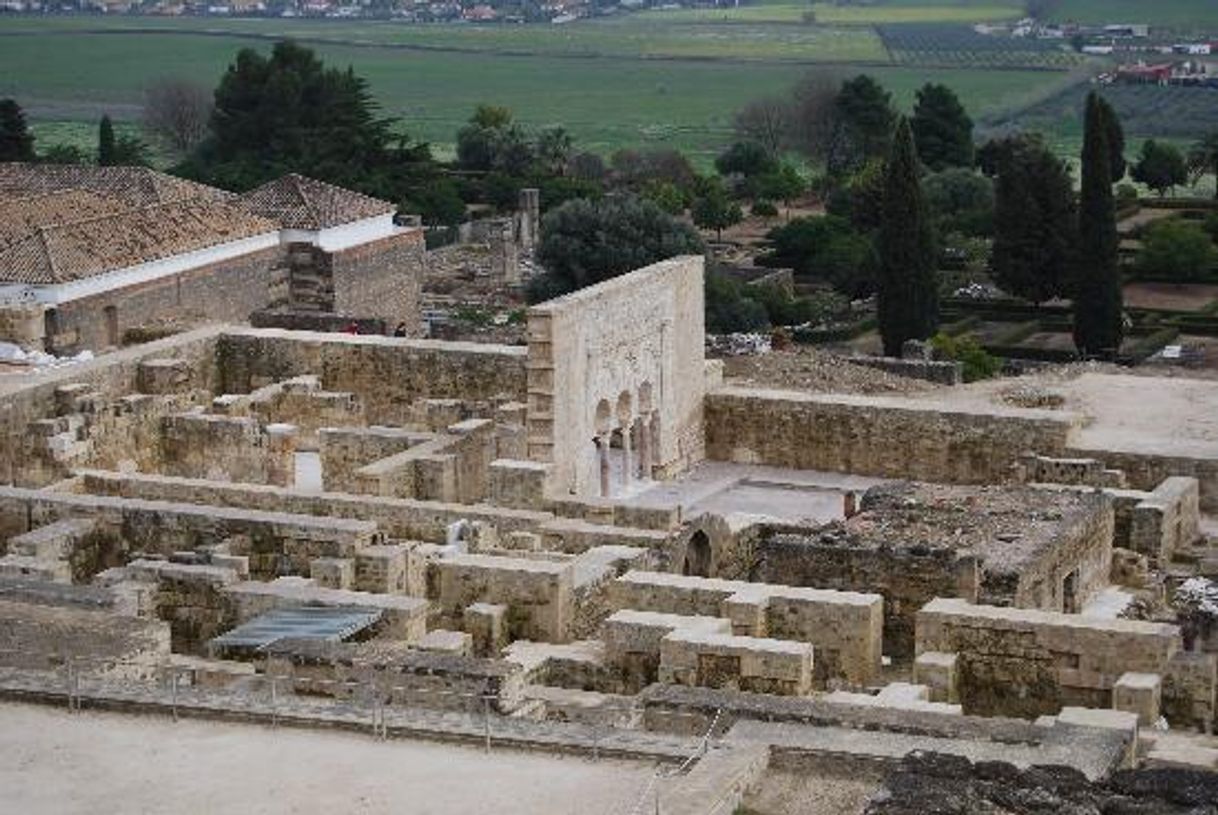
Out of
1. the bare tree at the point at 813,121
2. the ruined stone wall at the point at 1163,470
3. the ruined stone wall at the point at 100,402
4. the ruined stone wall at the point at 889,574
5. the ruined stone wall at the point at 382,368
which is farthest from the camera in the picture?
the bare tree at the point at 813,121

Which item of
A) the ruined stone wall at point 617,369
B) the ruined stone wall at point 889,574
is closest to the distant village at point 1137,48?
the ruined stone wall at point 617,369

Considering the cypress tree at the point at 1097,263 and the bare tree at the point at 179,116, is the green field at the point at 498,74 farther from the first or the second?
the cypress tree at the point at 1097,263

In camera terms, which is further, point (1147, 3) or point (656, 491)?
point (1147, 3)

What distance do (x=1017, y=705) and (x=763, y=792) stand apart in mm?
4877

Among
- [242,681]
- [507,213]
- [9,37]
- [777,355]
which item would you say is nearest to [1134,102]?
[507,213]

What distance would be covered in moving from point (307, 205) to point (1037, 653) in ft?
89.3

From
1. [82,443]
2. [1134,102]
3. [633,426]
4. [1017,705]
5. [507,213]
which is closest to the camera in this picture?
[1017,705]

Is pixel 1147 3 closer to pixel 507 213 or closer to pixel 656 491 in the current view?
pixel 507 213

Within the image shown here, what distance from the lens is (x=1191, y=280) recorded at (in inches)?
2136

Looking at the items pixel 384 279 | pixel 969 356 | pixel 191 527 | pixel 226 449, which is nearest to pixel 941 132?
pixel 384 279

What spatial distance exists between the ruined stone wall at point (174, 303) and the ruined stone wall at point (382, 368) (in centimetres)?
445

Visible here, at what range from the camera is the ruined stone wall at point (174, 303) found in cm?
3334

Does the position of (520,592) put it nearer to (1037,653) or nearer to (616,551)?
(616,551)

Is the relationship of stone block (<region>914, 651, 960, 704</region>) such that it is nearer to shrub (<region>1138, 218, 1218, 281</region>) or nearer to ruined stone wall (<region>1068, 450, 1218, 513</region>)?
ruined stone wall (<region>1068, 450, 1218, 513</region>)
